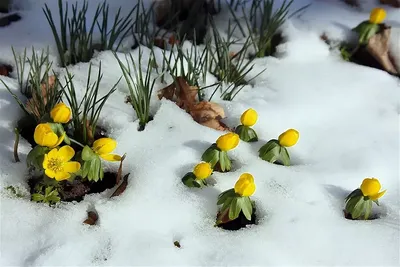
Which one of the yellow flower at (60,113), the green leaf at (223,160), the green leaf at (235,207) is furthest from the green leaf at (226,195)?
the yellow flower at (60,113)

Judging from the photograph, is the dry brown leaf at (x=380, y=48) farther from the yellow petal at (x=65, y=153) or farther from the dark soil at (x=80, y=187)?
the yellow petal at (x=65, y=153)

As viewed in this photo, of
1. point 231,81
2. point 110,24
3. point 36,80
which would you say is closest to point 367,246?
point 231,81

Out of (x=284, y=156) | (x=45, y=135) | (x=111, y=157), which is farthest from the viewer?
(x=284, y=156)

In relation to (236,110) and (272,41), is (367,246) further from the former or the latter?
(272,41)

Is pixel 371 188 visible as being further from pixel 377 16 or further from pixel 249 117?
pixel 377 16

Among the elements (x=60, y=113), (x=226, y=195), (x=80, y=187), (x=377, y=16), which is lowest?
(x=80, y=187)

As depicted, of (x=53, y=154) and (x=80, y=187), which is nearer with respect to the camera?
(x=53, y=154)

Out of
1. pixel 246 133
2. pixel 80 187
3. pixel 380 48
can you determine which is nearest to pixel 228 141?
pixel 246 133
